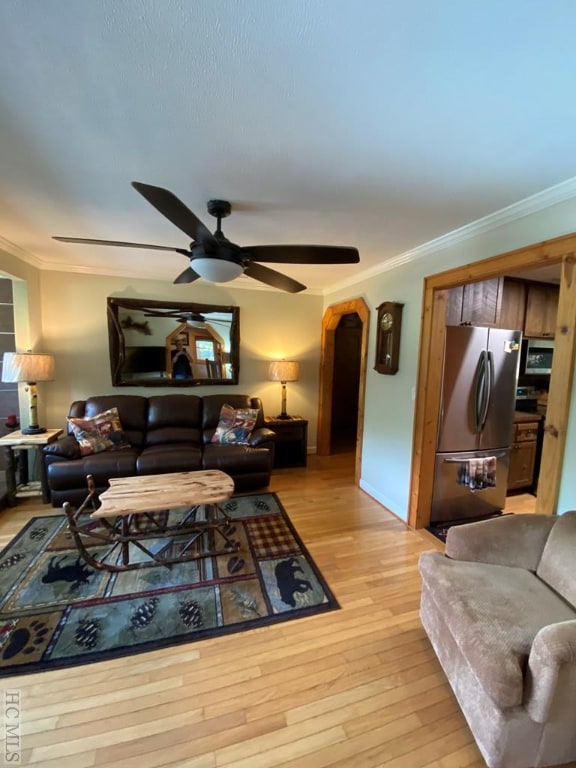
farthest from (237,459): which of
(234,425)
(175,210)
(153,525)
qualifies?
(175,210)

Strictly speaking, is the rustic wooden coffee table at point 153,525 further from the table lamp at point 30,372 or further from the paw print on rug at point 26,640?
the table lamp at point 30,372

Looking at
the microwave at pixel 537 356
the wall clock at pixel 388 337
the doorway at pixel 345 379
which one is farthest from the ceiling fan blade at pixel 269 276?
the doorway at pixel 345 379

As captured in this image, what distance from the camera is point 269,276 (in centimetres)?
243

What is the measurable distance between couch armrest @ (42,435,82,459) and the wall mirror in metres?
1.05

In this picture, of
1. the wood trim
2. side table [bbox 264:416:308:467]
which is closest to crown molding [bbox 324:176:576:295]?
the wood trim

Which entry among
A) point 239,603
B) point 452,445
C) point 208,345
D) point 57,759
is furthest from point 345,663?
point 208,345

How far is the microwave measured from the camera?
12.4 ft

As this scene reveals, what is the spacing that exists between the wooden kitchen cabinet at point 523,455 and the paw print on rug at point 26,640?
417 centimetres

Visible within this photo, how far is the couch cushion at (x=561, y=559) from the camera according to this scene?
1.49 m

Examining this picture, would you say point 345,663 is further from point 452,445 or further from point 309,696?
point 452,445

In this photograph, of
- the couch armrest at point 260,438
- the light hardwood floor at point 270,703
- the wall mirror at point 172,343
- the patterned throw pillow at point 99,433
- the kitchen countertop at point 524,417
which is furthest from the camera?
Answer: the wall mirror at point 172,343

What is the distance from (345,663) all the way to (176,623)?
3.11 feet

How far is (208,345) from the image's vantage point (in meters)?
4.44

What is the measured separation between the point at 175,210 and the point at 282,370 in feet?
9.61
